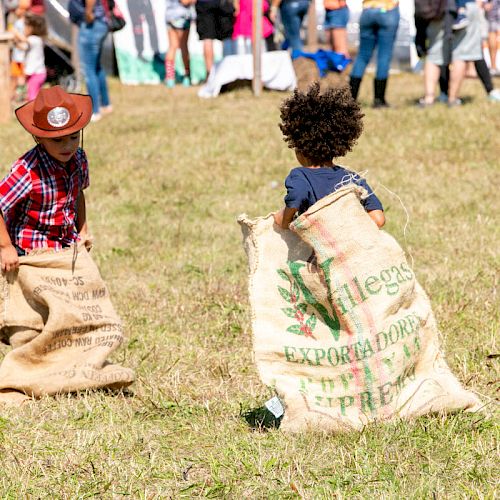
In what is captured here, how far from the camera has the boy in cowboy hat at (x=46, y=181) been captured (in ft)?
14.3

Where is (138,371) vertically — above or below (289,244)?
below

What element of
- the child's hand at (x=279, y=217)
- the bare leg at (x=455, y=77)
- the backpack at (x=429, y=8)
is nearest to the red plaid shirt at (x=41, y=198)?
the child's hand at (x=279, y=217)

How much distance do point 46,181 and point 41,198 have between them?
8cm

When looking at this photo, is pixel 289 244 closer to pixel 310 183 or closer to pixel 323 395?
pixel 310 183

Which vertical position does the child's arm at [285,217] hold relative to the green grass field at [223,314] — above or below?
above

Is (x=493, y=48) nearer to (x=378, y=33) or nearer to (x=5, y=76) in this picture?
(x=378, y=33)

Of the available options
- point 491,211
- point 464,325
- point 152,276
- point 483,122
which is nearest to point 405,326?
point 464,325

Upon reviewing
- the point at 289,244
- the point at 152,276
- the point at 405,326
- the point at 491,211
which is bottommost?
the point at 491,211

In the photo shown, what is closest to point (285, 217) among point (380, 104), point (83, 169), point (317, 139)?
point (317, 139)

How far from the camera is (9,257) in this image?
14.4 ft

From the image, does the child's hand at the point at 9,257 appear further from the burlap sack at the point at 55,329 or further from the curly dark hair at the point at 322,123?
the curly dark hair at the point at 322,123

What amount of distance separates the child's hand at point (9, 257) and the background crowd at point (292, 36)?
797 centimetres

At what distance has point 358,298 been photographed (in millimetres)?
3779

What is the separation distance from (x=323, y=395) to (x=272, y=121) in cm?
831
